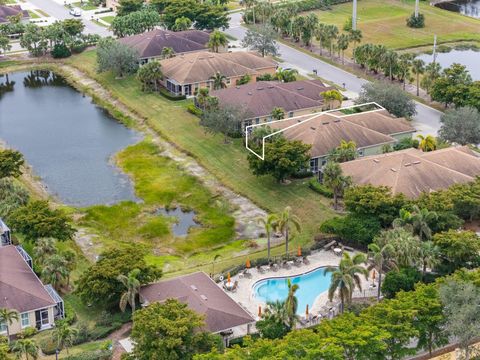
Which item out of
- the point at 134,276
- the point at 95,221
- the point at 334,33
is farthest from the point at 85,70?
the point at 134,276

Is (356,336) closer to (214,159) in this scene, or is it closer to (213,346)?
(213,346)

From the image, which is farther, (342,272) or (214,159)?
(214,159)

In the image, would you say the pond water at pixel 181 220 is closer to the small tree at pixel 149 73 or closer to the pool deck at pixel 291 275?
the pool deck at pixel 291 275

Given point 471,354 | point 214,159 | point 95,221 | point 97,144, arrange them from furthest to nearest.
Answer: point 97,144 < point 214,159 < point 95,221 < point 471,354

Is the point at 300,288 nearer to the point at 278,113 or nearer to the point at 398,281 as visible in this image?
the point at 398,281

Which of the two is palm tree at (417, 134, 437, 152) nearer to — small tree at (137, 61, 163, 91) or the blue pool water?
the blue pool water

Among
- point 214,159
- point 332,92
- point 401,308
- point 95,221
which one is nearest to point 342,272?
point 401,308

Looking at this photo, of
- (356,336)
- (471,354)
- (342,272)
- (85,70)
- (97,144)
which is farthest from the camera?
(85,70)
